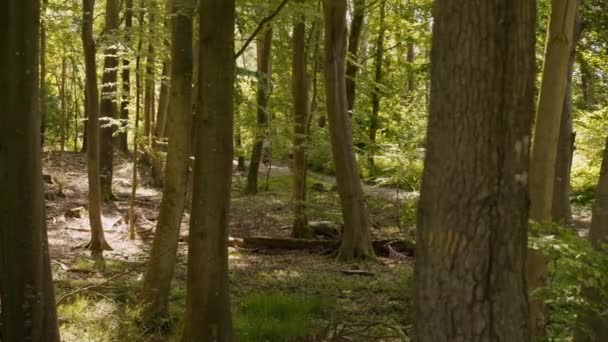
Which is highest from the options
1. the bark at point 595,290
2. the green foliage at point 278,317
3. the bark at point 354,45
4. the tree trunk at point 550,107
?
the bark at point 354,45

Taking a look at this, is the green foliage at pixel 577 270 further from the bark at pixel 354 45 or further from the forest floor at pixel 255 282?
the bark at pixel 354 45

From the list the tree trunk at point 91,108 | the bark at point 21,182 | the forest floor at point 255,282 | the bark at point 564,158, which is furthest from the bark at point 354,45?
the bark at point 21,182

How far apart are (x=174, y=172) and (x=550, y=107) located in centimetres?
398

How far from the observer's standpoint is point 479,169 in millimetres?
3076

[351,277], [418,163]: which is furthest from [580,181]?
[351,277]

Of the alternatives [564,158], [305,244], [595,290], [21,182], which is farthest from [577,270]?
[305,244]

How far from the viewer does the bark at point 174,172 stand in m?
7.06

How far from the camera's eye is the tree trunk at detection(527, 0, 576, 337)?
17.7 feet

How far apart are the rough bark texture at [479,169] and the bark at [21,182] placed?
2881mm

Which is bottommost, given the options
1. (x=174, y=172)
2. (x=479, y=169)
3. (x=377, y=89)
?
(x=174, y=172)

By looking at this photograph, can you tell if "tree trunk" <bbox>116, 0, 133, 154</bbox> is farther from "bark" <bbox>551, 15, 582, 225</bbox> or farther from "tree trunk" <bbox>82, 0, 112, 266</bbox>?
"bark" <bbox>551, 15, 582, 225</bbox>

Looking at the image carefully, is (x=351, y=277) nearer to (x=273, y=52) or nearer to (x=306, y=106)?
(x=306, y=106)

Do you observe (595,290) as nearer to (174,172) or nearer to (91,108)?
(174,172)

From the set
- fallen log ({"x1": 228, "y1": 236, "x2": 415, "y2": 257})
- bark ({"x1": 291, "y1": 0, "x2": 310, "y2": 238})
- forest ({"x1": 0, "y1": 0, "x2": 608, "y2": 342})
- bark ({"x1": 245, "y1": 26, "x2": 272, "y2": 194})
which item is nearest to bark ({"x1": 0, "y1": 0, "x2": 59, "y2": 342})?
forest ({"x1": 0, "y1": 0, "x2": 608, "y2": 342})
